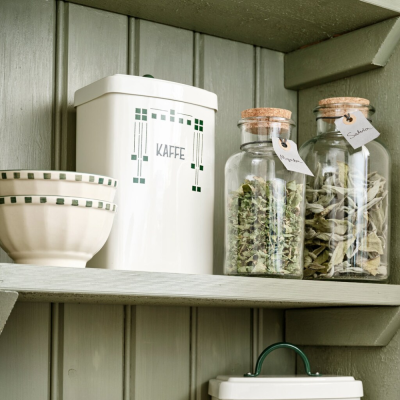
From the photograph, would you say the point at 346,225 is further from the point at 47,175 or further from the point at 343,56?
the point at 47,175

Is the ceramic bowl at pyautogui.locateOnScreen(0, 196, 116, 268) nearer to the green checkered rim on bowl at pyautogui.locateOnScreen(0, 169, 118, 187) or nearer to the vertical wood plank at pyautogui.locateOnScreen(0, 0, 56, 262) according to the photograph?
the green checkered rim on bowl at pyautogui.locateOnScreen(0, 169, 118, 187)

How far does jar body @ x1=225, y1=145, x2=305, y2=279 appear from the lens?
1062 mm

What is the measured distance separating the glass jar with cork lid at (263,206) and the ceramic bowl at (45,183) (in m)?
0.28

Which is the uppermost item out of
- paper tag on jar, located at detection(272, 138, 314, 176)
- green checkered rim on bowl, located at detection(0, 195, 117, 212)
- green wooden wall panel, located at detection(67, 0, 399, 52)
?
green wooden wall panel, located at detection(67, 0, 399, 52)

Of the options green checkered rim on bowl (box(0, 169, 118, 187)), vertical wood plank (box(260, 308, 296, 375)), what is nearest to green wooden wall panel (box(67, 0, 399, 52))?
green checkered rim on bowl (box(0, 169, 118, 187))

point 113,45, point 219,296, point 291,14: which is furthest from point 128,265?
point 291,14

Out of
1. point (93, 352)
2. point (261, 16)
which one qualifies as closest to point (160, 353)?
point (93, 352)

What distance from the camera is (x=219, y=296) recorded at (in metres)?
0.96

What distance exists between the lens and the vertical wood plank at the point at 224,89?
1.28 metres

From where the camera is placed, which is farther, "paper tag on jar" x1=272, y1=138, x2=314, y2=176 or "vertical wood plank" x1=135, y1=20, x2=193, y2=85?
"vertical wood plank" x1=135, y1=20, x2=193, y2=85

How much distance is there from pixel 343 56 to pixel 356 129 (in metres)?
0.19

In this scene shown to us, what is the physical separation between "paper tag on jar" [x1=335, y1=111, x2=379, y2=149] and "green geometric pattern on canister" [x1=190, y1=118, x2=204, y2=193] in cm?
25

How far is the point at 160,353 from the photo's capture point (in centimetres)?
120

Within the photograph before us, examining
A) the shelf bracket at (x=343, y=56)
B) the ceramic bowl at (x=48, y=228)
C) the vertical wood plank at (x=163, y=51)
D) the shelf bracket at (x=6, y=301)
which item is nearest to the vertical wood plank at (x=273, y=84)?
the shelf bracket at (x=343, y=56)
